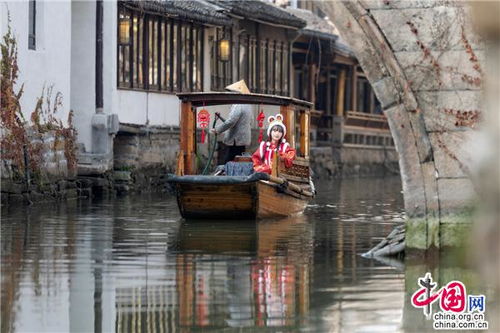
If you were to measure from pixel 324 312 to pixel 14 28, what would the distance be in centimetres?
1551

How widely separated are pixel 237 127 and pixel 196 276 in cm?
1023

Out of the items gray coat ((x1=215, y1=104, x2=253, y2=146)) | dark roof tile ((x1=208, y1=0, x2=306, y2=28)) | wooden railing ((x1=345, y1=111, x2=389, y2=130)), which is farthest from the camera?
wooden railing ((x1=345, y1=111, x2=389, y2=130))

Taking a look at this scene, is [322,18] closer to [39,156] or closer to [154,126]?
[154,126]

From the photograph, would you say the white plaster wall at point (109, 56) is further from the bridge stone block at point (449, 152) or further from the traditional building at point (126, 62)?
the bridge stone block at point (449, 152)

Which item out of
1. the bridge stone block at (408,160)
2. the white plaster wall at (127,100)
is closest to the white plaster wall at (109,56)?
the white plaster wall at (127,100)

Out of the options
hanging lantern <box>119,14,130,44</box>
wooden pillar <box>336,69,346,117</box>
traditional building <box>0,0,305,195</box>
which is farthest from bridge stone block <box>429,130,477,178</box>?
wooden pillar <box>336,69,346,117</box>

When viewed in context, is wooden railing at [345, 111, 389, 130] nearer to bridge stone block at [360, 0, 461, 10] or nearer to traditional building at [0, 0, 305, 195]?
traditional building at [0, 0, 305, 195]

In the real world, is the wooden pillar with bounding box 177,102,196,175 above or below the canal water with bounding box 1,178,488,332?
above

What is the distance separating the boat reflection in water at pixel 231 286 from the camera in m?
8.09

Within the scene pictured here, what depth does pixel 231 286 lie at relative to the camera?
9984 millimetres

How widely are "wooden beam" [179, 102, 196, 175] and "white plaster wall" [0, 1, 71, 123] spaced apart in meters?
4.35

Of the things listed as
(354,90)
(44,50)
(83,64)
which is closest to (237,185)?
(44,50)

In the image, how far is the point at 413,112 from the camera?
38.0ft

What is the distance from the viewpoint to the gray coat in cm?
2066
